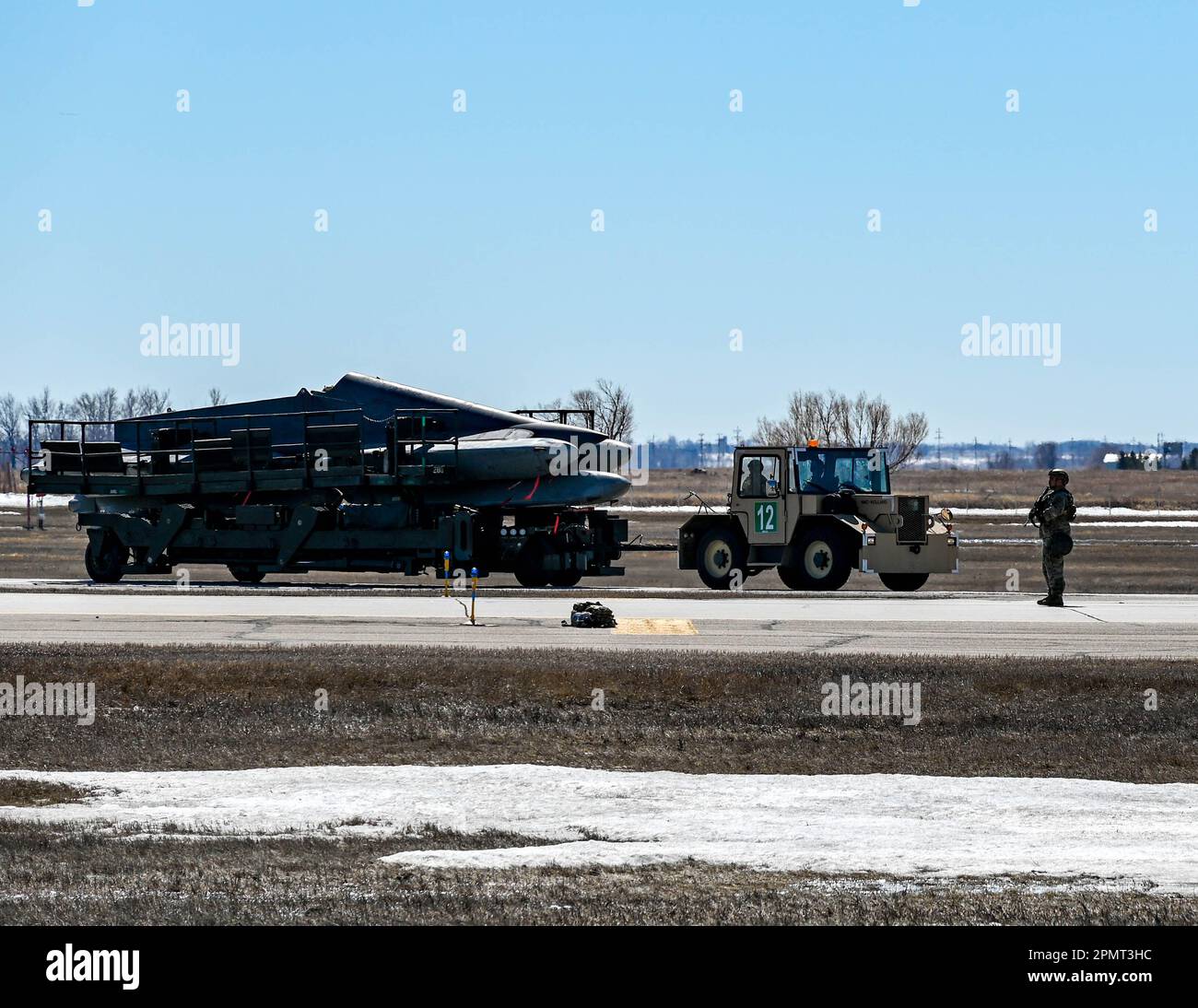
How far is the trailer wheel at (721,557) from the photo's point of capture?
90.6ft

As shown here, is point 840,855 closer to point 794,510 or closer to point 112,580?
point 794,510

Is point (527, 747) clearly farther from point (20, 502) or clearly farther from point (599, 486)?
point (20, 502)

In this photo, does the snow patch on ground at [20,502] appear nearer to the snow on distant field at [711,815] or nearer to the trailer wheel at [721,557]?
the trailer wheel at [721,557]

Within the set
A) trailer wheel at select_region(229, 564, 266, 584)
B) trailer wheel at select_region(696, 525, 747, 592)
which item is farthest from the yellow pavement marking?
trailer wheel at select_region(229, 564, 266, 584)

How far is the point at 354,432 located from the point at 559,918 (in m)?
23.1

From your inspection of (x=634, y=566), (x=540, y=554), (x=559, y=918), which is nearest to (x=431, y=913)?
(x=559, y=918)

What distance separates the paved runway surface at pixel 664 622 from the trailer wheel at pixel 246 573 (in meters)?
4.98

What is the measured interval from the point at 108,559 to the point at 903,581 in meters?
15.6

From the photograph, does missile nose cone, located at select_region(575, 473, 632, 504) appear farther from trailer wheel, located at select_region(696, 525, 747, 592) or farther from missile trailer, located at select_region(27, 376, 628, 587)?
trailer wheel, located at select_region(696, 525, 747, 592)

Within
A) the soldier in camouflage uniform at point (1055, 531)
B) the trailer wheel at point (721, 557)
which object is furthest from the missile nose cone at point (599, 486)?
the soldier in camouflage uniform at point (1055, 531)

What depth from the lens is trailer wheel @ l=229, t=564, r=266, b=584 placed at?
31.0m

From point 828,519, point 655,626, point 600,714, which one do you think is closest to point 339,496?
point 828,519

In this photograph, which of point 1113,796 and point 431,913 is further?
point 1113,796
